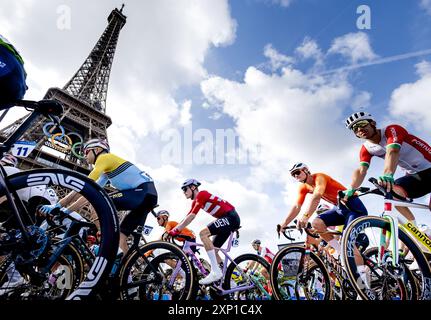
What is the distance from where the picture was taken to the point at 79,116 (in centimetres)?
3606

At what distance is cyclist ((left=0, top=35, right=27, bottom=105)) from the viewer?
206cm

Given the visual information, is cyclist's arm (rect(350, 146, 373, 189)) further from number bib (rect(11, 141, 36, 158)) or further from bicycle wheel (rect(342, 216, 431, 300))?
number bib (rect(11, 141, 36, 158))

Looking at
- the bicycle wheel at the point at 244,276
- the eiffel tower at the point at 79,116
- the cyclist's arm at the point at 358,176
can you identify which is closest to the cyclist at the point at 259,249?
the bicycle wheel at the point at 244,276

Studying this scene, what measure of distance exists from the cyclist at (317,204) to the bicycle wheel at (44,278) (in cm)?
340

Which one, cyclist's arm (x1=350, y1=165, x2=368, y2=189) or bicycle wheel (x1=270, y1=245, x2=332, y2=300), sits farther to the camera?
bicycle wheel (x1=270, y1=245, x2=332, y2=300)

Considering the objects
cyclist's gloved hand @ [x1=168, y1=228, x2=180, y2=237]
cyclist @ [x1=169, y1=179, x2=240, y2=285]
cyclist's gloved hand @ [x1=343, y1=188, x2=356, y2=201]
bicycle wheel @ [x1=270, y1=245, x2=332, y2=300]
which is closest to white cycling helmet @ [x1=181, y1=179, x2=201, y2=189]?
cyclist @ [x1=169, y1=179, x2=240, y2=285]

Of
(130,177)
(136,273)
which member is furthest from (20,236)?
(136,273)

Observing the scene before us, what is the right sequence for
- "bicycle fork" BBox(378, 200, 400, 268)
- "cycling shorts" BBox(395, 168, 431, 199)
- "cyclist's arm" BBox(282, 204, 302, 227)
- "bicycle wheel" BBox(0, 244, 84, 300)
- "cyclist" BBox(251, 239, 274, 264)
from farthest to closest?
"cyclist" BBox(251, 239, 274, 264) < "cyclist's arm" BBox(282, 204, 302, 227) < "cycling shorts" BBox(395, 168, 431, 199) < "bicycle fork" BBox(378, 200, 400, 268) < "bicycle wheel" BBox(0, 244, 84, 300)

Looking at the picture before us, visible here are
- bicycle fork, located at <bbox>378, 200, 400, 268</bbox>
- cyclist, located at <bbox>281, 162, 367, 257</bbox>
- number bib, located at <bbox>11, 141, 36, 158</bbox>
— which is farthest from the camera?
cyclist, located at <bbox>281, 162, 367, 257</bbox>

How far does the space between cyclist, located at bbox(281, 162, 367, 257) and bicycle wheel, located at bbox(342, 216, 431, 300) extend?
85cm

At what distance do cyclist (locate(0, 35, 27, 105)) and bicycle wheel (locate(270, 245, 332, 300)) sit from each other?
4.03m

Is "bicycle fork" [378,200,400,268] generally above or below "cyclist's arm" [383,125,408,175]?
below

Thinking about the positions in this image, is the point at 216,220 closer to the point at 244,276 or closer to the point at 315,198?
the point at 244,276

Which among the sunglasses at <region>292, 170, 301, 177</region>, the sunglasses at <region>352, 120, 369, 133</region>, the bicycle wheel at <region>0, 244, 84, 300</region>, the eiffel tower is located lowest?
the bicycle wheel at <region>0, 244, 84, 300</region>
